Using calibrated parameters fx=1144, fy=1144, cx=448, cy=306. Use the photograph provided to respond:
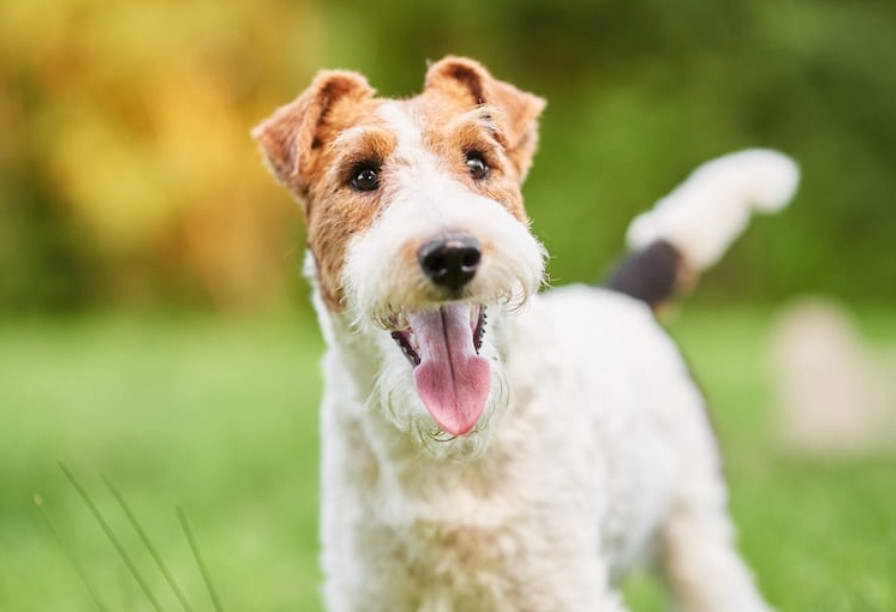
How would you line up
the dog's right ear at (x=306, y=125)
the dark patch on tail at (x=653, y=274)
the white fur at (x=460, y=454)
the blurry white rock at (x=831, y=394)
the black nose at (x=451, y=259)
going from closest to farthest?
the black nose at (x=451, y=259), the white fur at (x=460, y=454), the dog's right ear at (x=306, y=125), the dark patch on tail at (x=653, y=274), the blurry white rock at (x=831, y=394)

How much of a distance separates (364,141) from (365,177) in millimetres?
95

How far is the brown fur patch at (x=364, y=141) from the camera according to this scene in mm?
3014

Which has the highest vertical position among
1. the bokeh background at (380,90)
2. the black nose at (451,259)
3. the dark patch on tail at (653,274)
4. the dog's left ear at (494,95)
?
the bokeh background at (380,90)

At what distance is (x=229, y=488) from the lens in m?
6.74

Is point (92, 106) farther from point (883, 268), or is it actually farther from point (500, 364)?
point (500, 364)

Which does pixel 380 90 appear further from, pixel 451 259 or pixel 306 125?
pixel 451 259

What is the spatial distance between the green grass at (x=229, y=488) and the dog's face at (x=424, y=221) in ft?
3.30

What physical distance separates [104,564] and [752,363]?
805 cm

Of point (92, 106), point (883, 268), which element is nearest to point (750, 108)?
point (883, 268)

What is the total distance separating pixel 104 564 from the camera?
5219 millimetres

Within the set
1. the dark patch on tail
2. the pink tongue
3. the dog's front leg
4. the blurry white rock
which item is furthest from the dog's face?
the blurry white rock

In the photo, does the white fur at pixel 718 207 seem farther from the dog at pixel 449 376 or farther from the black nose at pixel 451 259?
the black nose at pixel 451 259

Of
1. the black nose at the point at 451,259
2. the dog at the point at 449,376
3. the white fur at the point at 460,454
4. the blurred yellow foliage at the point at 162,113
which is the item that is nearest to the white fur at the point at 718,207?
the dog at the point at 449,376

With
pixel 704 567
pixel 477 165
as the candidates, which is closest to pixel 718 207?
pixel 704 567
